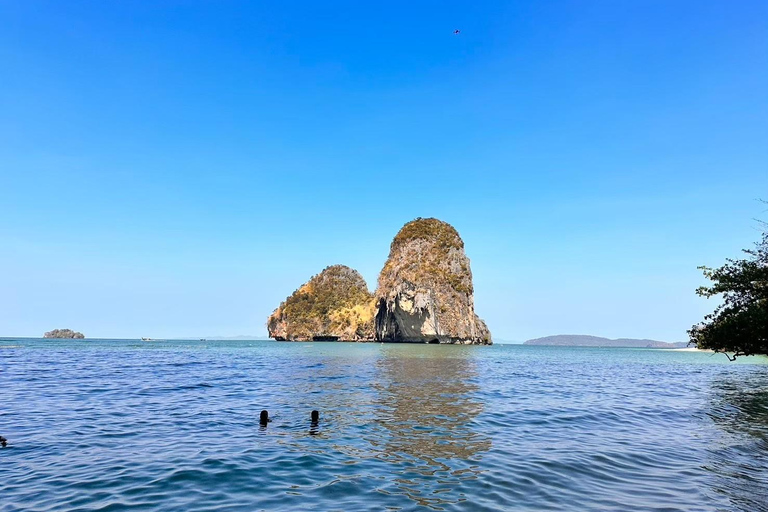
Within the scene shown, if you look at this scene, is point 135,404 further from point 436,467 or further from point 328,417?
point 436,467

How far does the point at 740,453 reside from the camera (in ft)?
43.3

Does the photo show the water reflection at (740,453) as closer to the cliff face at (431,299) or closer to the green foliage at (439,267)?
the cliff face at (431,299)

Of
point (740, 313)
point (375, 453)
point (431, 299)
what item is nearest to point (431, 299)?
point (431, 299)

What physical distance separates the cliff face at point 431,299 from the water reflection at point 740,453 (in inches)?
5480

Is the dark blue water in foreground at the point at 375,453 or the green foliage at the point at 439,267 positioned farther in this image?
the green foliage at the point at 439,267

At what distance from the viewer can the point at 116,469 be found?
10938 millimetres

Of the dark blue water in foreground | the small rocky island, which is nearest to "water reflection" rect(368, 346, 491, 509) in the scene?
the dark blue water in foreground

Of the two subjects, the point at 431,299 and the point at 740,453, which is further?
the point at 431,299

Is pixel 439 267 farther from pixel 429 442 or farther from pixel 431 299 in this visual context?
pixel 429 442

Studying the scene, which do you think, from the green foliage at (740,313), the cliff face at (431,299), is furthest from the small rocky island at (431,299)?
the green foliage at (740,313)

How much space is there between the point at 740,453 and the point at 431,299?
152m

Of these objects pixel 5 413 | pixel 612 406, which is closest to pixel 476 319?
pixel 612 406

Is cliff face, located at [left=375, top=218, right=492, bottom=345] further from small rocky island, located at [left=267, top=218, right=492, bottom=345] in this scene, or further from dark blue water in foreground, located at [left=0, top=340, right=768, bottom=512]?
dark blue water in foreground, located at [left=0, top=340, right=768, bottom=512]

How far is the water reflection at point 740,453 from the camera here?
960 centimetres
